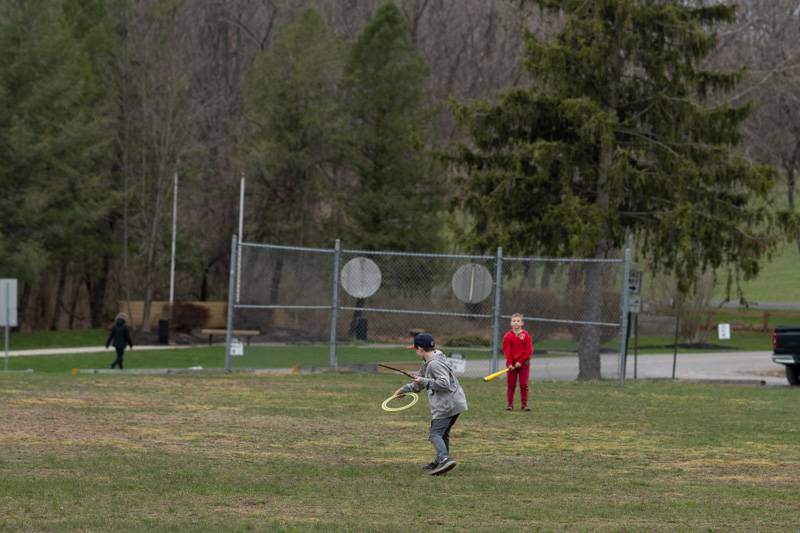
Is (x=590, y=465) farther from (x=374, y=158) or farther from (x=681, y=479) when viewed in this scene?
(x=374, y=158)

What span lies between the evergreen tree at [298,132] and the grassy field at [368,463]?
27975 mm

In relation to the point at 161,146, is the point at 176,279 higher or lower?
lower

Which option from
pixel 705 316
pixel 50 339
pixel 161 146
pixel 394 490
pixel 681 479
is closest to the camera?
pixel 394 490

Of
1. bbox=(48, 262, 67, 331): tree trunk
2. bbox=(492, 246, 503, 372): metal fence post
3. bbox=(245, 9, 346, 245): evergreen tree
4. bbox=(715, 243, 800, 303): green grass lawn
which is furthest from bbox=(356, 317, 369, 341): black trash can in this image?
bbox=(715, 243, 800, 303): green grass lawn

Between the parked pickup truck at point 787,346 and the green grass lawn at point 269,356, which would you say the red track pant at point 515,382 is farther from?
the parked pickup truck at point 787,346

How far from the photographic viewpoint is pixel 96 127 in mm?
47938

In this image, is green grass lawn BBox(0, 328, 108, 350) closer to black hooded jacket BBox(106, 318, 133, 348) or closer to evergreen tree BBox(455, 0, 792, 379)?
black hooded jacket BBox(106, 318, 133, 348)

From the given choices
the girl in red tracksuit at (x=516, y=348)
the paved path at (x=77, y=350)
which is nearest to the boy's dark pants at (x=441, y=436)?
the girl in red tracksuit at (x=516, y=348)

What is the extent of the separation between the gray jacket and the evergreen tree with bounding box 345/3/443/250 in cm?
3616

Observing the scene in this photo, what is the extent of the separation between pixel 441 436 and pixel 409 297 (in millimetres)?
18388

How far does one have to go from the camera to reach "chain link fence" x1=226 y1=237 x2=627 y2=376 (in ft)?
93.1

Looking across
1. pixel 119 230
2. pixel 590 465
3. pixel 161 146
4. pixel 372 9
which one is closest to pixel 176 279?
pixel 119 230

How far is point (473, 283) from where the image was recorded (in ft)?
91.5

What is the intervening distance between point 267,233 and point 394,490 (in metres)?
39.8
